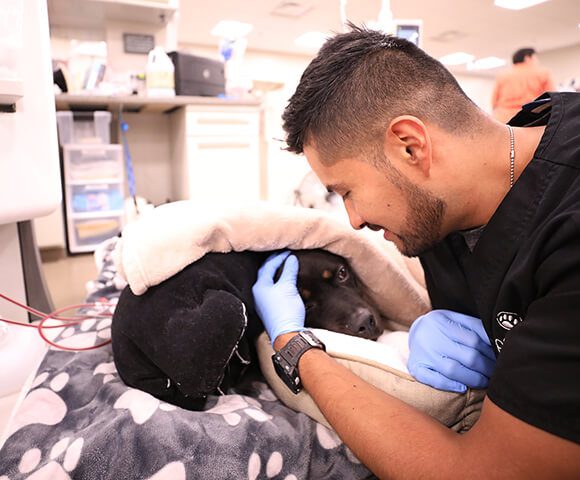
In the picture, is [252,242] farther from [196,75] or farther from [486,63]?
[486,63]

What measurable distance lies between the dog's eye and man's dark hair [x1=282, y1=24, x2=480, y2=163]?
13.8 inches

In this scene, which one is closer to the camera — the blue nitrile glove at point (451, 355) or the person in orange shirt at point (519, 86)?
the blue nitrile glove at point (451, 355)

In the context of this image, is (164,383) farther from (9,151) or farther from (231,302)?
(9,151)

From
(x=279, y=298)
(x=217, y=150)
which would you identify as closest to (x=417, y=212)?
(x=279, y=298)

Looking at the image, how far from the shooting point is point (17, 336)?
1090 millimetres

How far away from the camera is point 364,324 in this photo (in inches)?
39.4

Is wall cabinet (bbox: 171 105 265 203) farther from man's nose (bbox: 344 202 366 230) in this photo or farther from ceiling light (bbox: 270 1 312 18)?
ceiling light (bbox: 270 1 312 18)

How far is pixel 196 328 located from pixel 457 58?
34.6 feet

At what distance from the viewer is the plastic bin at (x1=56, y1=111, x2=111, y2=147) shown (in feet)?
8.67

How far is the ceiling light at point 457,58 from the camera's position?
9447 millimetres

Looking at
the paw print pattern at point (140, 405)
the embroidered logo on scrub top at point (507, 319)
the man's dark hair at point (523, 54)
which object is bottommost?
the paw print pattern at point (140, 405)

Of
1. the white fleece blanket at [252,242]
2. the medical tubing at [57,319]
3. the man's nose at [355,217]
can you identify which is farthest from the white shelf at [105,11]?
the man's nose at [355,217]

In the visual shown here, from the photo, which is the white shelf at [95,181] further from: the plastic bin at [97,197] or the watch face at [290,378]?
the watch face at [290,378]

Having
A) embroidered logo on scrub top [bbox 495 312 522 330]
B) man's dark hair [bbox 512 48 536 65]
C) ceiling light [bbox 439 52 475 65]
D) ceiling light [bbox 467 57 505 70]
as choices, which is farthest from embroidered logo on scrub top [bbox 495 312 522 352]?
ceiling light [bbox 467 57 505 70]
